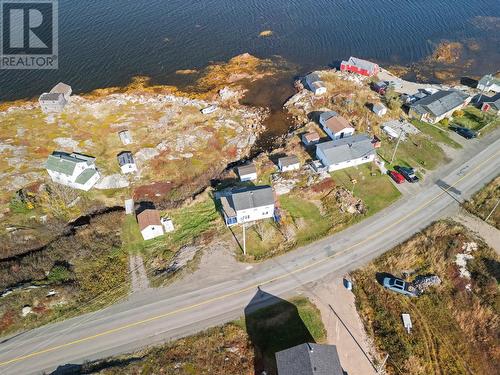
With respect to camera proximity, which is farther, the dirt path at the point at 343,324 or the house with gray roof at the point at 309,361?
the dirt path at the point at 343,324

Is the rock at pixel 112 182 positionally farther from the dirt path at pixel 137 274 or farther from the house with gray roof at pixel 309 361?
the house with gray roof at pixel 309 361

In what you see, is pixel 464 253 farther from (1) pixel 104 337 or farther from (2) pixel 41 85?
(2) pixel 41 85

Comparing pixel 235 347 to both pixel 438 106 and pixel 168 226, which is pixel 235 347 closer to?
pixel 168 226

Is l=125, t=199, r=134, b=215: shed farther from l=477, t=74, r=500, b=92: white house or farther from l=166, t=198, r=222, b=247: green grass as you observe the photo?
l=477, t=74, r=500, b=92: white house

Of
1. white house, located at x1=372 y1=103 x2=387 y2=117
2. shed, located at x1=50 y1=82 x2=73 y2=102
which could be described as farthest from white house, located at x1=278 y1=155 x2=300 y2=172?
shed, located at x1=50 y1=82 x2=73 y2=102

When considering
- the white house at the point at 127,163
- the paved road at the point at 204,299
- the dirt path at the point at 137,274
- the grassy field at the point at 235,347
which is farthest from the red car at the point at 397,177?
the white house at the point at 127,163

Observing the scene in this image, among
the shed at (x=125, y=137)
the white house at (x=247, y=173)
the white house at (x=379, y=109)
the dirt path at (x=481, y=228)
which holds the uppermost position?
the white house at (x=379, y=109)

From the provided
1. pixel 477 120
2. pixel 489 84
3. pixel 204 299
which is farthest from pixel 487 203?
pixel 204 299
